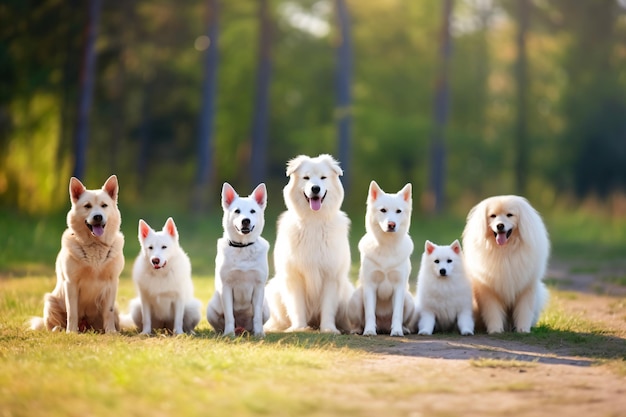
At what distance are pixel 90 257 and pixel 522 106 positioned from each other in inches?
863

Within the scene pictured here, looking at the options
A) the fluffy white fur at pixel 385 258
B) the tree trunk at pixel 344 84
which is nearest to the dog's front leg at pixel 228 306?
the fluffy white fur at pixel 385 258

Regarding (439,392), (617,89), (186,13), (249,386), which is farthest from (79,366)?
(617,89)

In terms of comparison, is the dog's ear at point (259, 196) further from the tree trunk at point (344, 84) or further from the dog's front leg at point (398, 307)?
the tree trunk at point (344, 84)

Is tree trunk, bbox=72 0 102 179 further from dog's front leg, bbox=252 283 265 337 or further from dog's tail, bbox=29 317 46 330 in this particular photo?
dog's front leg, bbox=252 283 265 337

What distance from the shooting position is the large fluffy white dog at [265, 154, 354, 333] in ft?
26.0

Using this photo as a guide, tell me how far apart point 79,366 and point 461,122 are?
29.2 meters

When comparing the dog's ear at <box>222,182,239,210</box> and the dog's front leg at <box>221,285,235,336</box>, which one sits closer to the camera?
the dog's front leg at <box>221,285,235,336</box>

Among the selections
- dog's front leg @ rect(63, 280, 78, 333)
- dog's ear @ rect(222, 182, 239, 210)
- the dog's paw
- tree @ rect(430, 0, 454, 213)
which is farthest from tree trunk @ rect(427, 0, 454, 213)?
dog's front leg @ rect(63, 280, 78, 333)

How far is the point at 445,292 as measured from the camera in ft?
26.3

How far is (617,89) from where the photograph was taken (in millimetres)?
28188

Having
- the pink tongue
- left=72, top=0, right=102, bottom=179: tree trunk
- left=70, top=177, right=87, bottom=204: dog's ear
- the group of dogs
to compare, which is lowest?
the group of dogs

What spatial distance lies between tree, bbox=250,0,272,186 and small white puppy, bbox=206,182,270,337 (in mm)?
17064

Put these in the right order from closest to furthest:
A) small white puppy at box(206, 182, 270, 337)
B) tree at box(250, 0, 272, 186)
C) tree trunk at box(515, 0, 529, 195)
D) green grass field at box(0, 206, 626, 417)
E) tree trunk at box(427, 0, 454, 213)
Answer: green grass field at box(0, 206, 626, 417) < small white puppy at box(206, 182, 270, 337) < tree trunk at box(427, 0, 454, 213) < tree at box(250, 0, 272, 186) < tree trunk at box(515, 0, 529, 195)

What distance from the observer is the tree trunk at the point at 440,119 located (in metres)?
23.4
